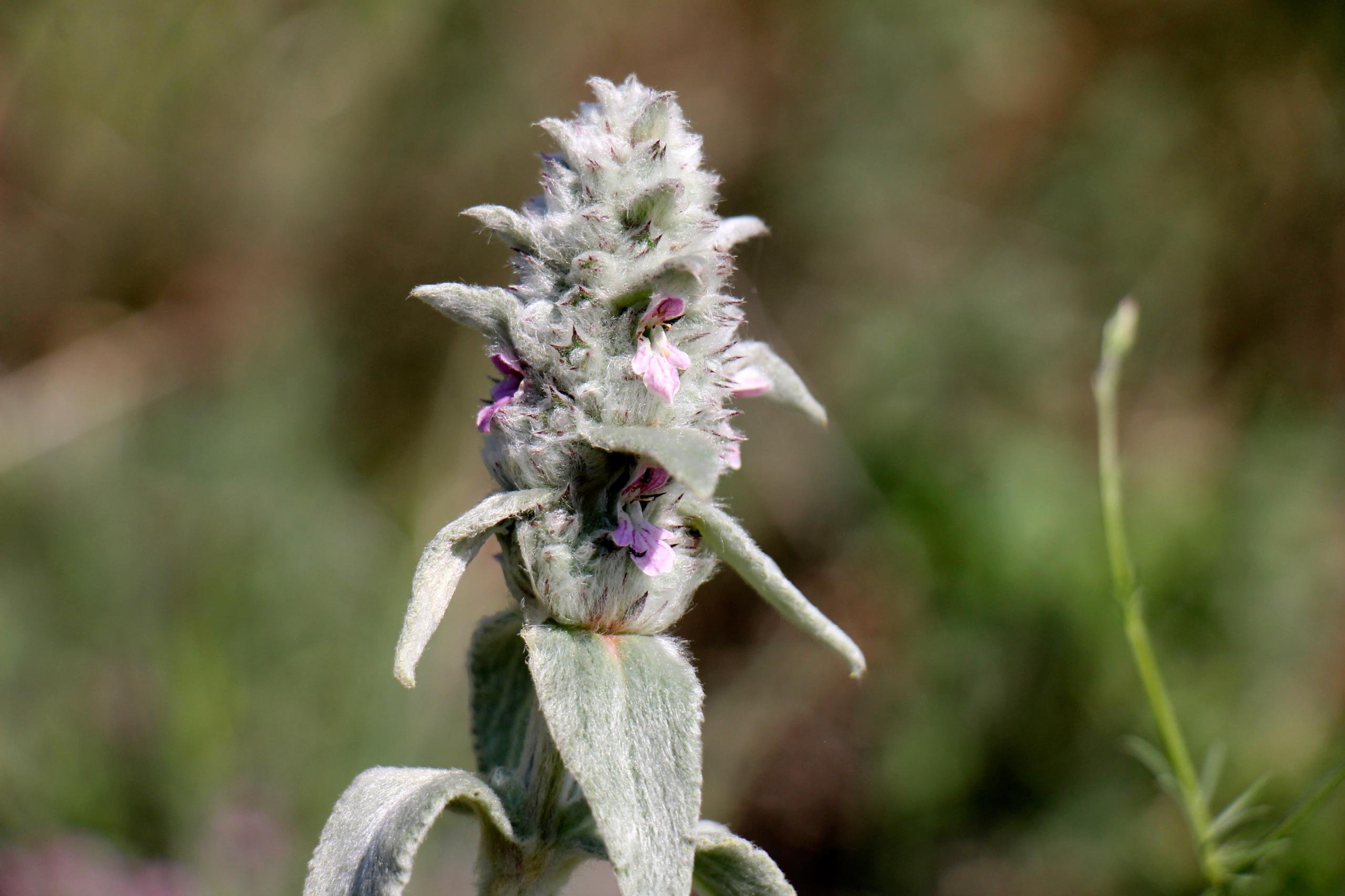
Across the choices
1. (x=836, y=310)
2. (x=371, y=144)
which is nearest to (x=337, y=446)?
(x=371, y=144)

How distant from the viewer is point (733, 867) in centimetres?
152

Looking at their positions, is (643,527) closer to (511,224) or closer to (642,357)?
(642,357)

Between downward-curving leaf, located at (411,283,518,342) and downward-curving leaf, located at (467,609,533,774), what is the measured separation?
1.73ft

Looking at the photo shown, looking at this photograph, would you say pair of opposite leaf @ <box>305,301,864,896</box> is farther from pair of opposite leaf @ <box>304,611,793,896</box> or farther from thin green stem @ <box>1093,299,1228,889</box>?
thin green stem @ <box>1093,299,1228,889</box>

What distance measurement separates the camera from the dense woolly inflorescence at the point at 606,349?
1395 millimetres

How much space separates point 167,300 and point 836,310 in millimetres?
3698

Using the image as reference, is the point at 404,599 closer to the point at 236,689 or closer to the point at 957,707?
the point at 236,689

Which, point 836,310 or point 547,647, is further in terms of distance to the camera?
point 836,310

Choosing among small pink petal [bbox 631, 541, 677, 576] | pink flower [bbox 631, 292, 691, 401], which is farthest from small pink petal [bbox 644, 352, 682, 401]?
small pink petal [bbox 631, 541, 677, 576]

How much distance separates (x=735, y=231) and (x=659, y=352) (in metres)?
0.30

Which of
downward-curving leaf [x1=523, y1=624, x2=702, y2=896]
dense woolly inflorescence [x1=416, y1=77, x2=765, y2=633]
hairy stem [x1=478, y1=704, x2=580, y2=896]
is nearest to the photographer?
downward-curving leaf [x1=523, y1=624, x2=702, y2=896]

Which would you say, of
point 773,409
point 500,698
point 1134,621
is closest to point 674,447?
point 500,698

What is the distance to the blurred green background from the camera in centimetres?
415

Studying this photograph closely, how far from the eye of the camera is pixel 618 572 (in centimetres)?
146
